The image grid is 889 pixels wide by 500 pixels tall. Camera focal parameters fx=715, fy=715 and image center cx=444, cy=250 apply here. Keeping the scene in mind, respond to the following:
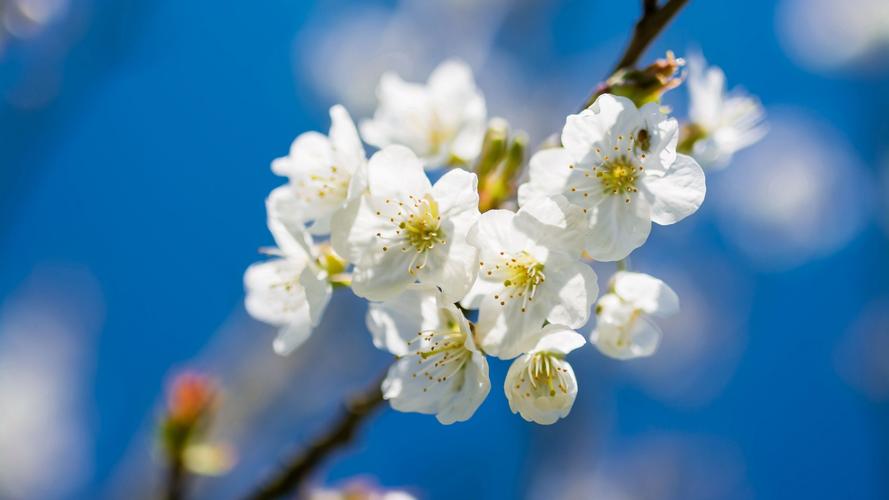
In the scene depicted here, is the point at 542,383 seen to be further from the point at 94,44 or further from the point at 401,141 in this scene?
the point at 94,44

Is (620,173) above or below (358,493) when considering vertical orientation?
above

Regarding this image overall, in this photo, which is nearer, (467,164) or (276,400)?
(467,164)

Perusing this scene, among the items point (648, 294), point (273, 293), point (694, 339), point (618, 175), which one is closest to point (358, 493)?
point (273, 293)

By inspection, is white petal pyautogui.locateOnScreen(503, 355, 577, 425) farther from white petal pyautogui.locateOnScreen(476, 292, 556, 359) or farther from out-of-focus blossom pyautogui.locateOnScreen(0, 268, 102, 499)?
out-of-focus blossom pyautogui.locateOnScreen(0, 268, 102, 499)

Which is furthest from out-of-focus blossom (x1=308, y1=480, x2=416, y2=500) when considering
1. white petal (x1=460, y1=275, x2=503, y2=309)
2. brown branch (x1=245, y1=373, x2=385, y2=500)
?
white petal (x1=460, y1=275, x2=503, y2=309)

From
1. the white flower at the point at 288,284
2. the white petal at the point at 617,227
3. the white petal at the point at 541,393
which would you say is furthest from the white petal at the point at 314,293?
the white petal at the point at 617,227

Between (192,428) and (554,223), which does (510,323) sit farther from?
(192,428)

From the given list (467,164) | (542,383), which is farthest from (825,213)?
(542,383)
